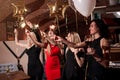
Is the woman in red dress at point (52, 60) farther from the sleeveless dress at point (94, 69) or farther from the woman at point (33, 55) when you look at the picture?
the sleeveless dress at point (94, 69)

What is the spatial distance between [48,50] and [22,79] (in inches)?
19.9

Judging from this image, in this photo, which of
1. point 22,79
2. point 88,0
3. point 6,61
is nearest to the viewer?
point 88,0

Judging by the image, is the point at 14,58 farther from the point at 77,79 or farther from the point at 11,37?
the point at 77,79

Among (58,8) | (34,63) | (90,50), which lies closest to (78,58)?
(90,50)

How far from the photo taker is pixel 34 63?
303cm

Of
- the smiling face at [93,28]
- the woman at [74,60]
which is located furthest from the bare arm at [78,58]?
the smiling face at [93,28]

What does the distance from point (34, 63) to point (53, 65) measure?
23cm

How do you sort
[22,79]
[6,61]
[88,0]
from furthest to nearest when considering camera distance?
[6,61], [22,79], [88,0]

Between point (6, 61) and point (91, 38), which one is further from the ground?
point (91, 38)

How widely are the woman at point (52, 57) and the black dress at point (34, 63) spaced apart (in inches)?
2.9

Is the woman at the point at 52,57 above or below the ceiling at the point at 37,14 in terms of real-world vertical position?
below

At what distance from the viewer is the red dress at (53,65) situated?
3.06m

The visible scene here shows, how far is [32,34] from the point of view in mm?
2988

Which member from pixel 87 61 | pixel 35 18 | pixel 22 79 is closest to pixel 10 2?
pixel 35 18
